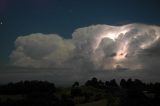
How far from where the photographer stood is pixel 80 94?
358ft

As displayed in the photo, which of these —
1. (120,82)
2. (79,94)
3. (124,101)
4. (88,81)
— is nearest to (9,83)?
(79,94)

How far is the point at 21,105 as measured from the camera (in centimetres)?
7550

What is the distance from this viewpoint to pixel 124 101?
56656 millimetres

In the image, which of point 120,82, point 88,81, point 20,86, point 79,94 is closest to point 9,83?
point 20,86

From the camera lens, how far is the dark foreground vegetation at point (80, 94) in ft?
190

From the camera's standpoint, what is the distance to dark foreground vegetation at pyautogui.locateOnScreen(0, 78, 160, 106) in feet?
190

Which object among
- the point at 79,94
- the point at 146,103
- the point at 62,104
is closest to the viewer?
the point at 146,103

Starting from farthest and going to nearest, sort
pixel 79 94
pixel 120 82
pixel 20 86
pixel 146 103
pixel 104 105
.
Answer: pixel 120 82, pixel 20 86, pixel 79 94, pixel 104 105, pixel 146 103

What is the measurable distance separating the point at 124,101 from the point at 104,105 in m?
18.9

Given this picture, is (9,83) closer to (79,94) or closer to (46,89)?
(46,89)

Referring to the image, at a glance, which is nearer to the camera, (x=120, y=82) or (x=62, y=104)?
(x=62, y=104)

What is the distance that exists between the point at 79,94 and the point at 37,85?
2529 centimetres

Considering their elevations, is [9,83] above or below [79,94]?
above

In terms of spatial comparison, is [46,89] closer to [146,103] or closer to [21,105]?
[21,105]
